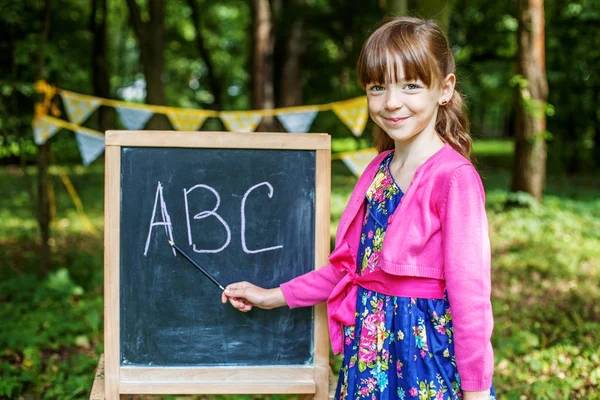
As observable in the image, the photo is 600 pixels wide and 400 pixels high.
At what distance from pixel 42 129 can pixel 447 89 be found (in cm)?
487

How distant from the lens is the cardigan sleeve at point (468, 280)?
2.06 meters

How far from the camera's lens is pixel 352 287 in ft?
8.01

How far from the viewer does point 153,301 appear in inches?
106

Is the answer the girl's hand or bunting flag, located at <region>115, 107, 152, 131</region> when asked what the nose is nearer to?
the girl's hand

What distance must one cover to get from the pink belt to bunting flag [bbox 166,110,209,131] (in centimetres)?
457

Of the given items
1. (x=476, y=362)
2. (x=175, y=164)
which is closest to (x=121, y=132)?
(x=175, y=164)

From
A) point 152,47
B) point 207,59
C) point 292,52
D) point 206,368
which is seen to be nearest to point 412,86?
point 206,368

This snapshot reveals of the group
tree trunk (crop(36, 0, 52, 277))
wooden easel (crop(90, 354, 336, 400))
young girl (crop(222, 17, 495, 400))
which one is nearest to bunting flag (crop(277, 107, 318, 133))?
tree trunk (crop(36, 0, 52, 277))

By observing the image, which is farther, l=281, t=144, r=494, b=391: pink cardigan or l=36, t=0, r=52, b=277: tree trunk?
l=36, t=0, r=52, b=277: tree trunk

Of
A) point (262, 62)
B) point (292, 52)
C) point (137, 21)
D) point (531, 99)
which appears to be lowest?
point (531, 99)

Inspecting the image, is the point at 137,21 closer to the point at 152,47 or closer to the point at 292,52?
the point at 152,47

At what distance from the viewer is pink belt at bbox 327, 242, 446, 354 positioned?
7.25ft

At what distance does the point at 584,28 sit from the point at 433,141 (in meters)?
14.4

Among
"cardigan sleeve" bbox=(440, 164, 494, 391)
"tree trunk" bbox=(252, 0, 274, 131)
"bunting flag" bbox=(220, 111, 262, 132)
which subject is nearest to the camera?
"cardigan sleeve" bbox=(440, 164, 494, 391)
